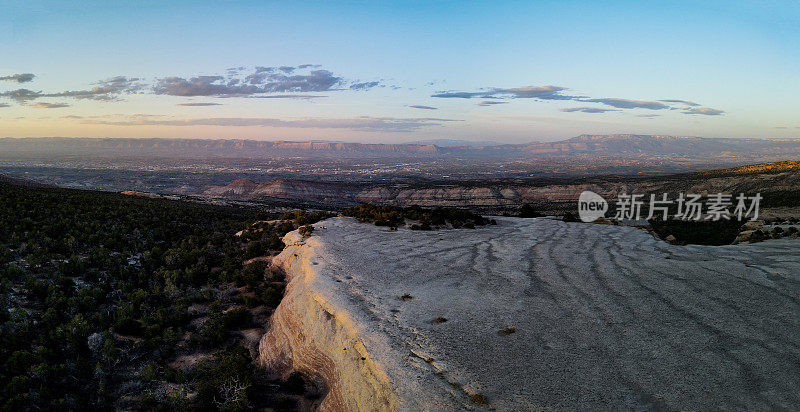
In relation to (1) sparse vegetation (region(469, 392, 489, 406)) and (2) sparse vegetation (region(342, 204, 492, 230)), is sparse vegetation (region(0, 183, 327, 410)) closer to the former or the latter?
(2) sparse vegetation (region(342, 204, 492, 230))

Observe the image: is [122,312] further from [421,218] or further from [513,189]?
[513,189]

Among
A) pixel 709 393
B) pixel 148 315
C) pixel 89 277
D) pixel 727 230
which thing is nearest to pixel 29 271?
pixel 89 277

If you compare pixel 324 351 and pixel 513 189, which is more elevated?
pixel 324 351

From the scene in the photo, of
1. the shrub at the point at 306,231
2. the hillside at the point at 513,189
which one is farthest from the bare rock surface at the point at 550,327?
the hillside at the point at 513,189

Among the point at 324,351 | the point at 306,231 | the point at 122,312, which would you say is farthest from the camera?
the point at 306,231

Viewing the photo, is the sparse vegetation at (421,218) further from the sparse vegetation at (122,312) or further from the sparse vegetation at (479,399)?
the sparse vegetation at (479,399)

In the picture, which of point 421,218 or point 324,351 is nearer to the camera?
point 324,351

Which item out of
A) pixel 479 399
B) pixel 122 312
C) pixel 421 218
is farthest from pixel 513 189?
pixel 479 399

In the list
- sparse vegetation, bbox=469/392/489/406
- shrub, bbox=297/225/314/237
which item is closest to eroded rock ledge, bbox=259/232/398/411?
sparse vegetation, bbox=469/392/489/406
